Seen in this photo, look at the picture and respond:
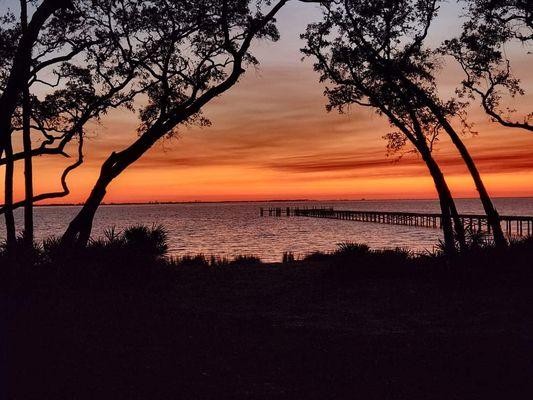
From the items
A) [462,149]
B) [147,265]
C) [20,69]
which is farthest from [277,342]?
[462,149]

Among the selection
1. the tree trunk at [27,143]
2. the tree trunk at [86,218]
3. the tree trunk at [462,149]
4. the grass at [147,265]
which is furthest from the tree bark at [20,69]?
the tree trunk at [462,149]

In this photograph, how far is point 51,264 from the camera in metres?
13.6

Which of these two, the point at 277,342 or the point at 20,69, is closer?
the point at 277,342

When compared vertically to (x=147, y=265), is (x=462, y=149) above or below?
above

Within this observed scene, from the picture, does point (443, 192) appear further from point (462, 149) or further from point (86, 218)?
point (86, 218)

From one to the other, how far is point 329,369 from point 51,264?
8.91m

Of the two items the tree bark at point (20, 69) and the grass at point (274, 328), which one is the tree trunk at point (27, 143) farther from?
the tree bark at point (20, 69)

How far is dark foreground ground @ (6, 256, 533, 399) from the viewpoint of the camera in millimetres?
6145

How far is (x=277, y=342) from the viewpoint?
8344mm

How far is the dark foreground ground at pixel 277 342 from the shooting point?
6.14m

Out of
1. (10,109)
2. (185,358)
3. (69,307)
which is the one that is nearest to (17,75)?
(10,109)

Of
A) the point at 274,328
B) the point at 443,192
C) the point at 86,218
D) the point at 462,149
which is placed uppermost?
the point at 462,149

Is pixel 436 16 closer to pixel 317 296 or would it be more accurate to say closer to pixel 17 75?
pixel 317 296

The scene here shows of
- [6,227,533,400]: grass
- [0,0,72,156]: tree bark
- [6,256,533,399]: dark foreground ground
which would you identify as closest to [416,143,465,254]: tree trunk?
[6,227,533,400]: grass
